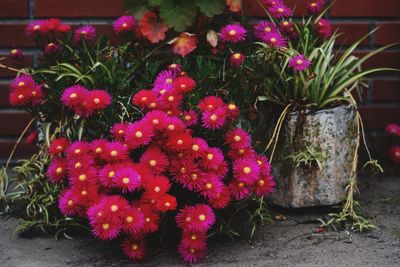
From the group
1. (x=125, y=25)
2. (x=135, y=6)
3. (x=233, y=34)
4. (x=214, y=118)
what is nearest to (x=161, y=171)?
(x=214, y=118)

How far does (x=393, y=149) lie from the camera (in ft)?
9.64

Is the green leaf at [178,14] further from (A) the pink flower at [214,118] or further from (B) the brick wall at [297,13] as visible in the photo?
(A) the pink flower at [214,118]

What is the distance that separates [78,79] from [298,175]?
84cm

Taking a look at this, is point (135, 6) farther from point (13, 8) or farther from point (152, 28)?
point (13, 8)

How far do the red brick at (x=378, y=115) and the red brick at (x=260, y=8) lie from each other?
1.64 ft

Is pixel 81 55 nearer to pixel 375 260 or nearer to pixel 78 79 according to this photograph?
pixel 78 79

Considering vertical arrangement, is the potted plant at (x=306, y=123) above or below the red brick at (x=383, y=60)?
below

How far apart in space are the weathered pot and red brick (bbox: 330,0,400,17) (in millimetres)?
602

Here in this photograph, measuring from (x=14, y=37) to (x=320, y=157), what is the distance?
4.39 feet

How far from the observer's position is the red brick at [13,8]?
288 centimetres

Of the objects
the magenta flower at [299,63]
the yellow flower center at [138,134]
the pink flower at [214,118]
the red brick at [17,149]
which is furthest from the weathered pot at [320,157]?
the red brick at [17,149]

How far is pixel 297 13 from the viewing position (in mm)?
2963

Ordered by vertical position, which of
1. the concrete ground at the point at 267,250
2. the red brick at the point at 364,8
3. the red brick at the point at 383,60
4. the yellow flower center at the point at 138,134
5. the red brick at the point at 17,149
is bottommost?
the concrete ground at the point at 267,250

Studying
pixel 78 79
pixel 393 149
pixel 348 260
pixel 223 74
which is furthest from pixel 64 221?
pixel 393 149
